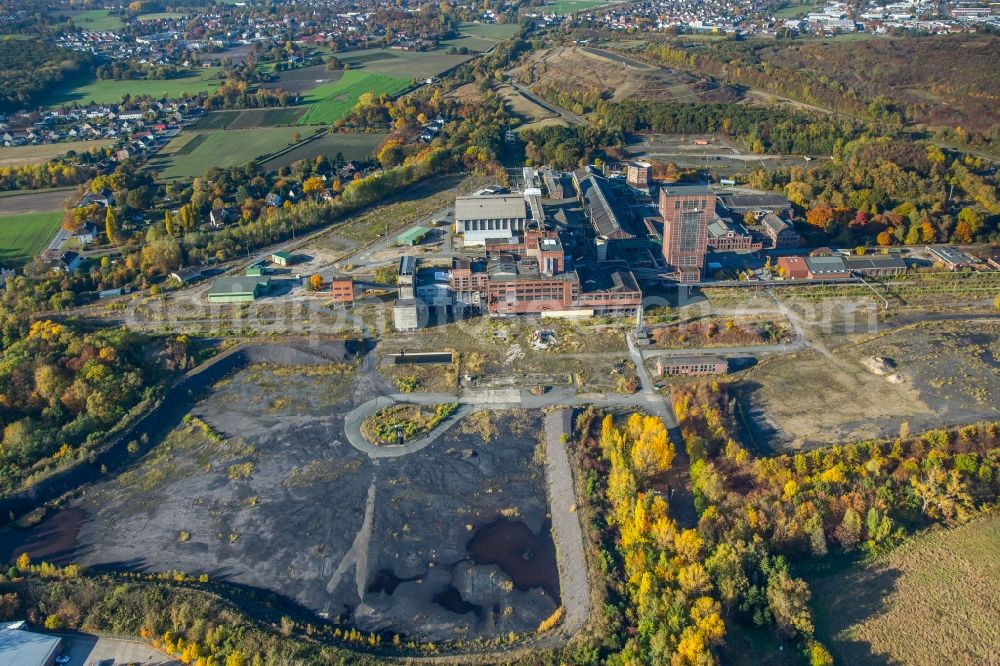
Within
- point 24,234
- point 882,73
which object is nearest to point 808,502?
point 24,234

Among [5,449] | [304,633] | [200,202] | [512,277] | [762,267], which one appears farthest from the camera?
[200,202]

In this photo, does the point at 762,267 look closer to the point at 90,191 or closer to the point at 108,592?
the point at 108,592

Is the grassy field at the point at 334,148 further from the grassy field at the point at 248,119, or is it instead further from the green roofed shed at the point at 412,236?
the green roofed shed at the point at 412,236

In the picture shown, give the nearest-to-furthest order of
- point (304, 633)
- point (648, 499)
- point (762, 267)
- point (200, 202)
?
point (304, 633)
point (648, 499)
point (762, 267)
point (200, 202)

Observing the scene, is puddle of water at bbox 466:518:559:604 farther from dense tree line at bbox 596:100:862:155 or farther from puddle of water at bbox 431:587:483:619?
dense tree line at bbox 596:100:862:155

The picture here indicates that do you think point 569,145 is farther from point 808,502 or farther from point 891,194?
point 808,502

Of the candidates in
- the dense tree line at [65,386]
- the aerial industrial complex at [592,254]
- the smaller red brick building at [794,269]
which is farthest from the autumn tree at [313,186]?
the smaller red brick building at [794,269]

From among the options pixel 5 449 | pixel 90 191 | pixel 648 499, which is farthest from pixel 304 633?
pixel 90 191

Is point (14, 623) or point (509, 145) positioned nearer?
point (14, 623)
